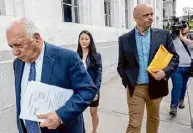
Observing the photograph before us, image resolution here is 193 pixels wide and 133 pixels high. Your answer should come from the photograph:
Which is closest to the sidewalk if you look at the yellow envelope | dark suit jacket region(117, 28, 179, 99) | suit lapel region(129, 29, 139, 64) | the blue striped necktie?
dark suit jacket region(117, 28, 179, 99)

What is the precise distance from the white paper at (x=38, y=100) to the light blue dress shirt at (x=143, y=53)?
149cm

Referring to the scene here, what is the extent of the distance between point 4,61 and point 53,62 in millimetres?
1628

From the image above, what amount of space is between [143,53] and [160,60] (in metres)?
0.21

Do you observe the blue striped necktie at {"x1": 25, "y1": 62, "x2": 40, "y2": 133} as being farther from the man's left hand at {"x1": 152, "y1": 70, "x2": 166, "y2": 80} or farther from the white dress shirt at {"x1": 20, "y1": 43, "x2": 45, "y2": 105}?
the man's left hand at {"x1": 152, "y1": 70, "x2": 166, "y2": 80}

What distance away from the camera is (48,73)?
162cm

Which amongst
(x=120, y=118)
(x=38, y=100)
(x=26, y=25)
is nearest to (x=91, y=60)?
(x=120, y=118)

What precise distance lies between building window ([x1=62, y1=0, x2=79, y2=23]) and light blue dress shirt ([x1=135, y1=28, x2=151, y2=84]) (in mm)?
3165

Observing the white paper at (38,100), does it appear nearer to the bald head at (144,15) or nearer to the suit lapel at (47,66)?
the suit lapel at (47,66)

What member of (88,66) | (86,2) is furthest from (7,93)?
(86,2)

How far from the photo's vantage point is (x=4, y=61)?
3.04 metres

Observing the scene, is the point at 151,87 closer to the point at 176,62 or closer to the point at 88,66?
the point at 176,62

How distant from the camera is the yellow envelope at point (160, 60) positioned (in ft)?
9.20

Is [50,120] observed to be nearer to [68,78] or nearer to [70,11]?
[68,78]

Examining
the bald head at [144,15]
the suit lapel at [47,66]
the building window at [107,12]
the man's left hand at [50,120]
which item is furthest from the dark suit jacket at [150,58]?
the building window at [107,12]
